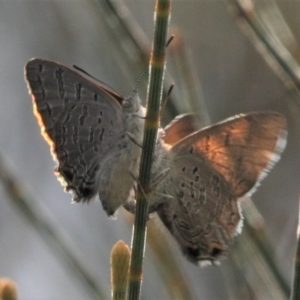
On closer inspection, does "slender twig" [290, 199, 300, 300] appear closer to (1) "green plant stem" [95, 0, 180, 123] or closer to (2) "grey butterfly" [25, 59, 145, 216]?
(2) "grey butterfly" [25, 59, 145, 216]

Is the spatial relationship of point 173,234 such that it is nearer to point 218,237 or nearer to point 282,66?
point 218,237

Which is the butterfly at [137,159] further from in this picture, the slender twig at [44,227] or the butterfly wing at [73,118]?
the slender twig at [44,227]

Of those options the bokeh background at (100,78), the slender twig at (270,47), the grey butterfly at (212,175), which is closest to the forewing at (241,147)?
the grey butterfly at (212,175)

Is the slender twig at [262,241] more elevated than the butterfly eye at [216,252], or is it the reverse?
the butterfly eye at [216,252]

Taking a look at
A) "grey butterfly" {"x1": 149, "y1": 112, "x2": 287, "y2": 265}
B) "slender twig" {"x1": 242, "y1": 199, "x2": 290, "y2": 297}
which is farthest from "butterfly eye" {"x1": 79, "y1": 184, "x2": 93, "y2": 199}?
"slender twig" {"x1": 242, "y1": 199, "x2": 290, "y2": 297}

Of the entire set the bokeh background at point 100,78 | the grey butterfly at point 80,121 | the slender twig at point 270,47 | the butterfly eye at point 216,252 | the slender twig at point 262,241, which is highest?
the grey butterfly at point 80,121

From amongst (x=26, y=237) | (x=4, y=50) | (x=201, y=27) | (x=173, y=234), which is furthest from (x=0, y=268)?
(x=173, y=234)

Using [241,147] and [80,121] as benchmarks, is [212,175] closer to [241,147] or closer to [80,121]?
[241,147]

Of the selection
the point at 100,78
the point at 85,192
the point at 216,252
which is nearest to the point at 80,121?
the point at 85,192
